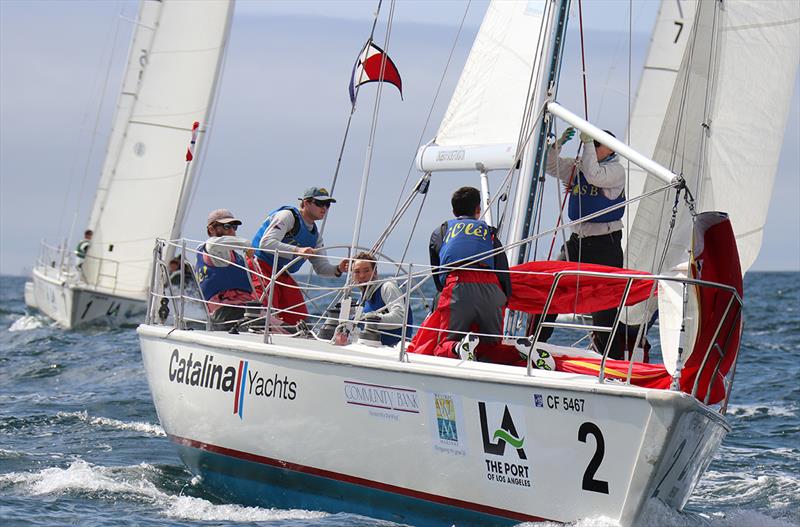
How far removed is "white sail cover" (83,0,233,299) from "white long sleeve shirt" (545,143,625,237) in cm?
1642

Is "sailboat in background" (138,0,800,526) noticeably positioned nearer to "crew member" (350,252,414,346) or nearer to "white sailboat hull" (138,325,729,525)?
"white sailboat hull" (138,325,729,525)

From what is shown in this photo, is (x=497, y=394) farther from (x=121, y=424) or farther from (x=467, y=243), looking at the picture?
(x=121, y=424)

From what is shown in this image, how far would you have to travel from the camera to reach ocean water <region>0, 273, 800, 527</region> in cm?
689

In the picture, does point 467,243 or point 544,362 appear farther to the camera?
point 467,243

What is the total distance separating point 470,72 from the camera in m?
8.49

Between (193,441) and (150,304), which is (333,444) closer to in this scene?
(193,441)

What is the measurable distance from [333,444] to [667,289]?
6.92 ft

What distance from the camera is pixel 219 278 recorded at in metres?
8.30

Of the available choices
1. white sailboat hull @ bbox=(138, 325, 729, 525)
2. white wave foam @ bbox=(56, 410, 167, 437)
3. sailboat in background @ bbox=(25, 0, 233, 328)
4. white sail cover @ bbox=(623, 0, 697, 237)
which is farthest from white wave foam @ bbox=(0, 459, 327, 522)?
sailboat in background @ bbox=(25, 0, 233, 328)

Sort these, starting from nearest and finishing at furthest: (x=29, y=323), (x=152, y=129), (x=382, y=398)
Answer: (x=382, y=398)
(x=152, y=129)
(x=29, y=323)

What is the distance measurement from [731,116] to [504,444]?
495cm

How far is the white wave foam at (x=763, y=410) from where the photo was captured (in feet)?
40.1

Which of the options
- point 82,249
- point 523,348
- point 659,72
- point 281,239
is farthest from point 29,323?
point 523,348

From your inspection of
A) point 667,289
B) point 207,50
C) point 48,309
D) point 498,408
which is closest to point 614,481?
point 498,408
